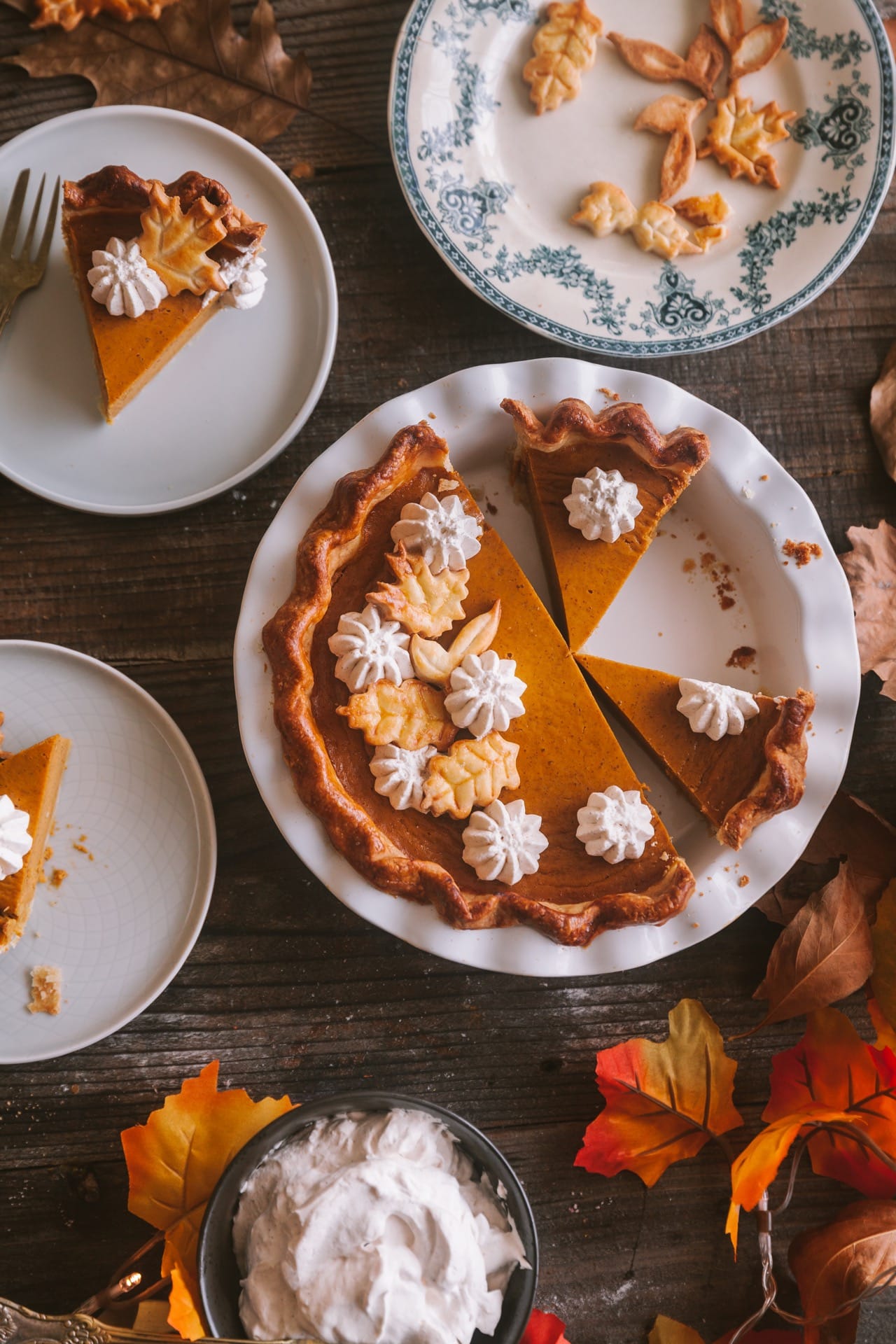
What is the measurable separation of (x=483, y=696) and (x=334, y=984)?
88 cm

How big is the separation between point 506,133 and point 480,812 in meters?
1.90

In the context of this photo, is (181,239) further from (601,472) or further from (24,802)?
(24,802)

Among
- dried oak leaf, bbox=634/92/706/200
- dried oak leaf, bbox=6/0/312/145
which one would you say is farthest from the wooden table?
dried oak leaf, bbox=634/92/706/200

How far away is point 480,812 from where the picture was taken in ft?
8.07

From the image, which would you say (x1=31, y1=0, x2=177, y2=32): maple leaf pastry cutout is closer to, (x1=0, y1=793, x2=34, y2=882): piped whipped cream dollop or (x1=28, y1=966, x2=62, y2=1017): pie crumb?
(x1=0, y1=793, x2=34, y2=882): piped whipped cream dollop

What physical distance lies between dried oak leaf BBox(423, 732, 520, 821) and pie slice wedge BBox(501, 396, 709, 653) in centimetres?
41

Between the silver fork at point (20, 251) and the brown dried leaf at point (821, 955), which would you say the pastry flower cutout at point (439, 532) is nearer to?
the silver fork at point (20, 251)

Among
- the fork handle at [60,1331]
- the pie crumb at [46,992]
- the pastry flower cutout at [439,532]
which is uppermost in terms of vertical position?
the pastry flower cutout at [439,532]

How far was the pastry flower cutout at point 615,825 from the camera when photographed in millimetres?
2459

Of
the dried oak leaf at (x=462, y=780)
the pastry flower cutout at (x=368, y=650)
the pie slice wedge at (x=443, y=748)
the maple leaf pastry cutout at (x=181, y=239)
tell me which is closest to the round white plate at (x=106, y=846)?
the pie slice wedge at (x=443, y=748)

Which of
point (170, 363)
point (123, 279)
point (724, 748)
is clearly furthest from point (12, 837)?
point (724, 748)

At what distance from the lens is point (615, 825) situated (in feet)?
8.07

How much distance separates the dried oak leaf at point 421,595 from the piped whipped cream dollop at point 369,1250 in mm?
1203

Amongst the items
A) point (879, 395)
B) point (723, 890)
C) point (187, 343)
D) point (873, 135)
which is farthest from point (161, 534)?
point (873, 135)
